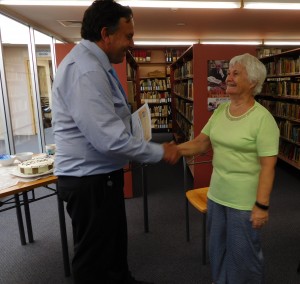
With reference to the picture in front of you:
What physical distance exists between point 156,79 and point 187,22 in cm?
328

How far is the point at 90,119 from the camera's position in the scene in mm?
1235

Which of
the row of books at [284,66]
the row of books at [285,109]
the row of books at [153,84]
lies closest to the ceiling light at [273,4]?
the row of books at [284,66]

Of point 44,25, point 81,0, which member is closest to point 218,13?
point 81,0

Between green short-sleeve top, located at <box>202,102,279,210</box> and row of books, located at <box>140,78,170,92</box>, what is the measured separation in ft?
23.1

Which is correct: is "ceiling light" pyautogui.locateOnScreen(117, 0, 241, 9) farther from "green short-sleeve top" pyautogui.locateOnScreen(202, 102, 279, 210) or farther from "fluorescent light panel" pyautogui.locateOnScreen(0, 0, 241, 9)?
"green short-sleeve top" pyautogui.locateOnScreen(202, 102, 279, 210)

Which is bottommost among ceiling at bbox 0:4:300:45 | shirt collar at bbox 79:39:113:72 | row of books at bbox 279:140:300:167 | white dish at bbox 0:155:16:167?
row of books at bbox 279:140:300:167

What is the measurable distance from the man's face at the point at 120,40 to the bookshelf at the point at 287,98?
3.87 meters

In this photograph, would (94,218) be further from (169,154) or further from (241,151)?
(241,151)

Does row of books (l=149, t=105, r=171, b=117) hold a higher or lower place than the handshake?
lower

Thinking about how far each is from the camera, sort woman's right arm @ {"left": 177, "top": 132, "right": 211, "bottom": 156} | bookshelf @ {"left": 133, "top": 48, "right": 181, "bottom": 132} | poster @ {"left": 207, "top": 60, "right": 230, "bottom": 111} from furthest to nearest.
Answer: bookshelf @ {"left": 133, "top": 48, "right": 181, "bottom": 132} → poster @ {"left": 207, "top": 60, "right": 230, "bottom": 111} → woman's right arm @ {"left": 177, "top": 132, "right": 211, "bottom": 156}

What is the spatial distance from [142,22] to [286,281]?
472cm

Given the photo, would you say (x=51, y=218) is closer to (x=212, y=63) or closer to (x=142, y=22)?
(x=212, y=63)

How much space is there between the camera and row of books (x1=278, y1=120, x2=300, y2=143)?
4.55 meters

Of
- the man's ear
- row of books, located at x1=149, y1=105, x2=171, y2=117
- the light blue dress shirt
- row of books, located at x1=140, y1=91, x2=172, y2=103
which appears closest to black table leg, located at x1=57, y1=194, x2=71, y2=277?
the light blue dress shirt
